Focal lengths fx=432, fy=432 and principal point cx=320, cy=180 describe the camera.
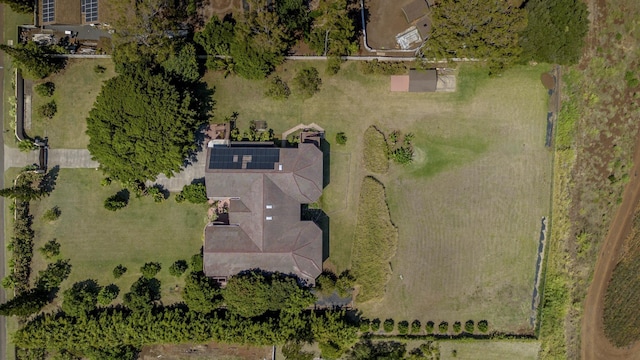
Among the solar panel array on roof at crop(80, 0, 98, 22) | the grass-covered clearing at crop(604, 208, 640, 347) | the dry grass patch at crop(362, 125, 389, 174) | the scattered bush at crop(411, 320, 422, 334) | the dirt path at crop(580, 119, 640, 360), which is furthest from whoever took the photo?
the grass-covered clearing at crop(604, 208, 640, 347)

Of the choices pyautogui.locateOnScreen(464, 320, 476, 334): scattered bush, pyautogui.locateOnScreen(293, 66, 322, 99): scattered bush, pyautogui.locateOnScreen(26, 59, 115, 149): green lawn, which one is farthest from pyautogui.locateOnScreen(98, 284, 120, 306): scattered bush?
pyautogui.locateOnScreen(464, 320, 476, 334): scattered bush

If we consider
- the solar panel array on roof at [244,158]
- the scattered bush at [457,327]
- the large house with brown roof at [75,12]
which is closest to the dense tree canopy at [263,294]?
the solar panel array on roof at [244,158]

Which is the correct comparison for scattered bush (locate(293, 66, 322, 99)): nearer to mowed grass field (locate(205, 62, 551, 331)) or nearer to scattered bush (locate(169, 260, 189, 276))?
mowed grass field (locate(205, 62, 551, 331))

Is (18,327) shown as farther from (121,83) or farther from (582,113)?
(582,113)

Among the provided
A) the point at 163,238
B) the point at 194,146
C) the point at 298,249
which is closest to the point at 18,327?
the point at 163,238

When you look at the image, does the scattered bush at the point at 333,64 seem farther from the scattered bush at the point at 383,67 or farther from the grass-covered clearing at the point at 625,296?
the grass-covered clearing at the point at 625,296

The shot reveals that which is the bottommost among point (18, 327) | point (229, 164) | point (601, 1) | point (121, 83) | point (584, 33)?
point (18, 327)
